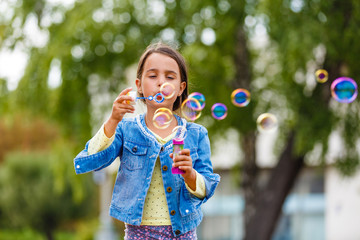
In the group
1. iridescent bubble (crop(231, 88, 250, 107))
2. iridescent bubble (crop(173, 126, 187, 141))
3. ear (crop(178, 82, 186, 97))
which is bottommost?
iridescent bubble (crop(173, 126, 187, 141))

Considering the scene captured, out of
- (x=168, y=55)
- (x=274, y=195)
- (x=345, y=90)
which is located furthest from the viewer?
(x=274, y=195)

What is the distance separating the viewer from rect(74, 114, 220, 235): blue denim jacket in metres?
2.51

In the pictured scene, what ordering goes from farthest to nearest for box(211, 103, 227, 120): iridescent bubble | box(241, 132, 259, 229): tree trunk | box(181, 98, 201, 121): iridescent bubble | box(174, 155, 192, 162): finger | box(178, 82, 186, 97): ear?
box(241, 132, 259, 229): tree trunk → box(211, 103, 227, 120): iridescent bubble → box(181, 98, 201, 121): iridescent bubble → box(178, 82, 186, 97): ear → box(174, 155, 192, 162): finger

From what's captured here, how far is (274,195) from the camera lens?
8953mm

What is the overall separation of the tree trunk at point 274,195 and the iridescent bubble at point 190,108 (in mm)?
5491

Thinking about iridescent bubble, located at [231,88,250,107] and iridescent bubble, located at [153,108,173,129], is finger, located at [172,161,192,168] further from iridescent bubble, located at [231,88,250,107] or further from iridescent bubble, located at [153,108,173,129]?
iridescent bubble, located at [231,88,250,107]

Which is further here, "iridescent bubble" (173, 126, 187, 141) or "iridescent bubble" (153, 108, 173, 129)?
"iridescent bubble" (153, 108, 173, 129)

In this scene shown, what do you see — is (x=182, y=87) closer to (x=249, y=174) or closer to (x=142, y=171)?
(x=142, y=171)

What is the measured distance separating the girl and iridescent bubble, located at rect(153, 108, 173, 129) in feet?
0.11

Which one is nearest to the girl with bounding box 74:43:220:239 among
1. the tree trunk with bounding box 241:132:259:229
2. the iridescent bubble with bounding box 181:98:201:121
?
the iridescent bubble with bounding box 181:98:201:121

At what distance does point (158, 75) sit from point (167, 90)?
0.10 meters

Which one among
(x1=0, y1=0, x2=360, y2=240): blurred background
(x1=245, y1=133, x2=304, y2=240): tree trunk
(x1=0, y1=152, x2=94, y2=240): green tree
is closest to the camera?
(x1=0, y1=0, x2=360, y2=240): blurred background

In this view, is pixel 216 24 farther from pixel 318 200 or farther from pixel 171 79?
pixel 318 200

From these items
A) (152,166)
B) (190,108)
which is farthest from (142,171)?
(190,108)
